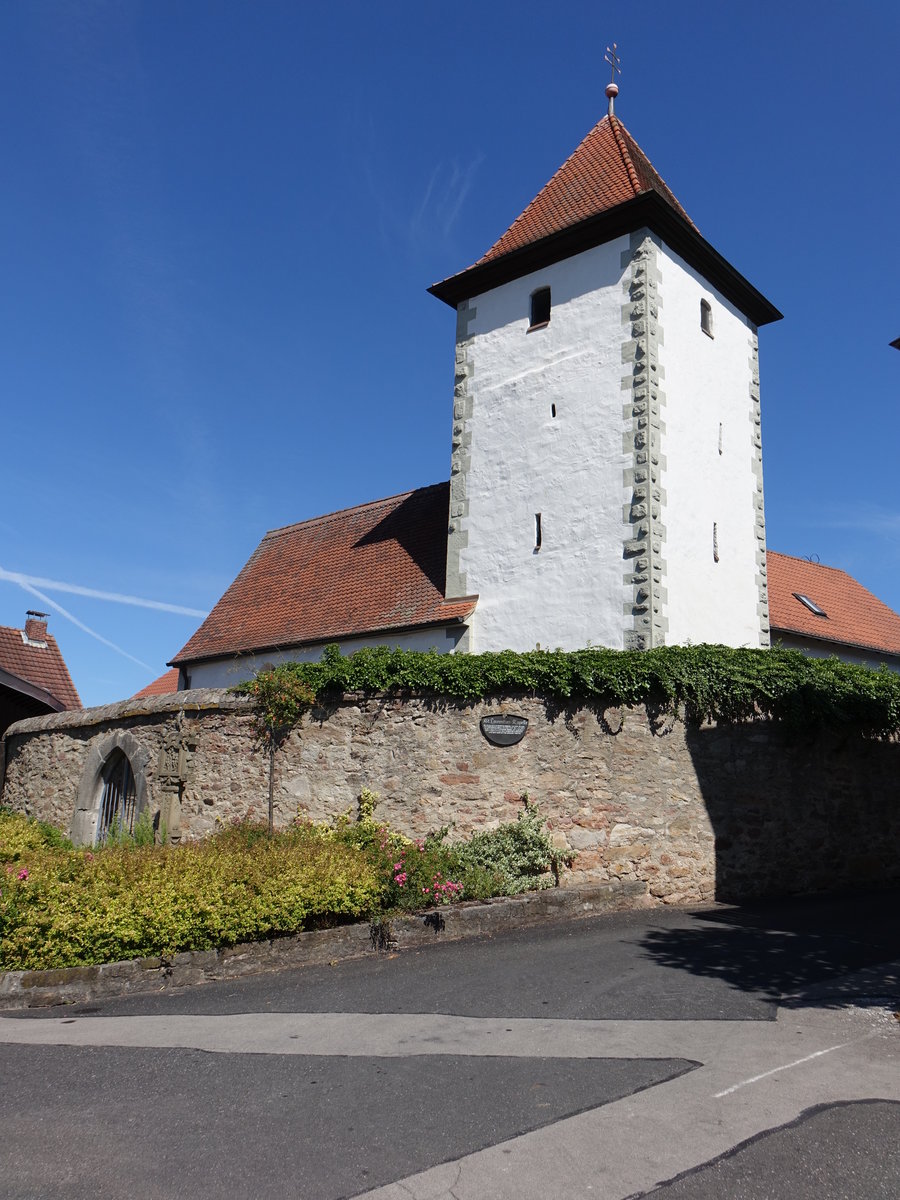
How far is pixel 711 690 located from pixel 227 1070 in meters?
8.25

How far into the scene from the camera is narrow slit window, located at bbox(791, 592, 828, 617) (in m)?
24.0

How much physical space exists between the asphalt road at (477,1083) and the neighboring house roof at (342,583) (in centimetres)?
956

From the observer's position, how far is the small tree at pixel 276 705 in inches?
527

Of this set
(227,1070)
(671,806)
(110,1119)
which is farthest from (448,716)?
(110,1119)

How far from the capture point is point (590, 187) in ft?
58.8

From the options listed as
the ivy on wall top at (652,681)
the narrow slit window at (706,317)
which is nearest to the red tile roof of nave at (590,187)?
the narrow slit window at (706,317)

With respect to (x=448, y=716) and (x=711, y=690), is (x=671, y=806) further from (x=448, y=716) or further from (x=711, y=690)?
(x=448, y=716)

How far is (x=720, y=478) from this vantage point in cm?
1670

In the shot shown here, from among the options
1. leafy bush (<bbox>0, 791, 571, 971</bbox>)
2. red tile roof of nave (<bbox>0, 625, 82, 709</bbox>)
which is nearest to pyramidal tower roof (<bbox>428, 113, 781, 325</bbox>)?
leafy bush (<bbox>0, 791, 571, 971</bbox>)

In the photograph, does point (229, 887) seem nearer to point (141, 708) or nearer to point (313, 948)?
point (313, 948)

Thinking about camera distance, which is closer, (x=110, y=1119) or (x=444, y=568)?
(x=110, y=1119)

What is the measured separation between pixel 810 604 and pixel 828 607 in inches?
42.4

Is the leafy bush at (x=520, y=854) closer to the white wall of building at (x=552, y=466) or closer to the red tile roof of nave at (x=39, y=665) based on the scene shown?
the white wall of building at (x=552, y=466)

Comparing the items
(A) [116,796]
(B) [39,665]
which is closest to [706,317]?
(A) [116,796]
